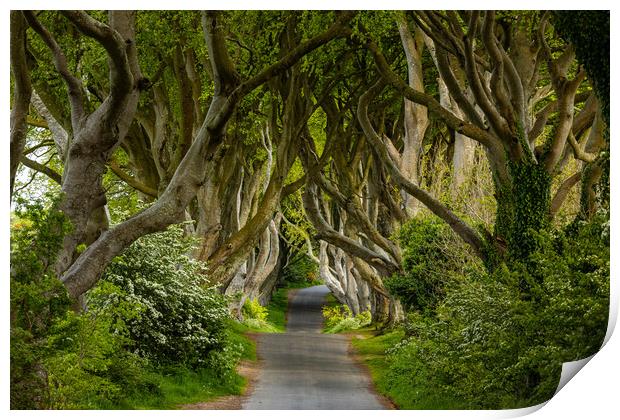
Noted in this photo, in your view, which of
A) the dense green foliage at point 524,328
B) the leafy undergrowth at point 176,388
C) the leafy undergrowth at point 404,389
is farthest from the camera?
the leafy undergrowth at point 404,389

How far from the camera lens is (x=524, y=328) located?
1274 centimetres

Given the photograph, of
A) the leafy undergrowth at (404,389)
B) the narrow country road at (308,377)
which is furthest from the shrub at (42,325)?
the leafy undergrowth at (404,389)

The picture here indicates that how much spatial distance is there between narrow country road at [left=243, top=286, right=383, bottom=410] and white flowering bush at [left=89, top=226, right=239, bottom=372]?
1209 millimetres

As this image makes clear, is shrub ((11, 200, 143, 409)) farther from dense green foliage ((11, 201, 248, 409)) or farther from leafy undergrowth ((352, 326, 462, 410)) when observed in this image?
leafy undergrowth ((352, 326, 462, 410))

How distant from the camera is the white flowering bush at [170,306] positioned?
51.3 ft

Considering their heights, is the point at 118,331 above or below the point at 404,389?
above

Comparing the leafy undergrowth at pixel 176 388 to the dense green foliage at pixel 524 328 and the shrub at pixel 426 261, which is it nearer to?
the dense green foliage at pixel 524 328

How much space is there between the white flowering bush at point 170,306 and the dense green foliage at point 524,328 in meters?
4.04

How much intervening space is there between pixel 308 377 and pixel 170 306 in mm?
2760

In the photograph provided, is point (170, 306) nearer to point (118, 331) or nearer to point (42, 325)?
point (118, 331)

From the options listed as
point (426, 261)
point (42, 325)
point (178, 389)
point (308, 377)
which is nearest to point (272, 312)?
point (426, 261)

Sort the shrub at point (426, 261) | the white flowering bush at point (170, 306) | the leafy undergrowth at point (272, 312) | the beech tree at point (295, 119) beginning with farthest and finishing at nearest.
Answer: the leafy undergrowth at point (272, 312) → the shrub at point (426, 261) → the white flowering bush at point (170, 306) → the beech tree at point (295, 119)

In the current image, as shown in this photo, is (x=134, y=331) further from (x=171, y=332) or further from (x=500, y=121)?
(x=500, y=121)
